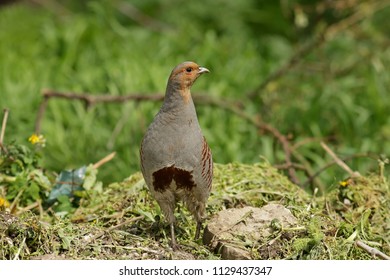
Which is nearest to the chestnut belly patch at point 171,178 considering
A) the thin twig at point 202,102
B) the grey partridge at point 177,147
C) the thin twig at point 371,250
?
the grey partridge at point 177,147

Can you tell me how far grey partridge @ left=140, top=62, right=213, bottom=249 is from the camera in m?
3.67

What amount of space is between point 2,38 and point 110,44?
1.17 m

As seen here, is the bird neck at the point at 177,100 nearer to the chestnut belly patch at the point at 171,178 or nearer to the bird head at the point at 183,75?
the bird head at the point at 183,75

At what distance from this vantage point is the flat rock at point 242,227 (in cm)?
371

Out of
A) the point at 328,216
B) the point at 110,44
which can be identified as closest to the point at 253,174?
the point at 328,216

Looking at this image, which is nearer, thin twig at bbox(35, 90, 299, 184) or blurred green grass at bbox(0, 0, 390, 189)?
thin twig at bbox(35, 90, 299, 184)

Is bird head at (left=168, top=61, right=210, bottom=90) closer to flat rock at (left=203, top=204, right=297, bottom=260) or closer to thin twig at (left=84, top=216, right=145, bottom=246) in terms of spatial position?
flat rock at (left=203, top=204, right=297, bottom=260)

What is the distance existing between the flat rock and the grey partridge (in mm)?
194

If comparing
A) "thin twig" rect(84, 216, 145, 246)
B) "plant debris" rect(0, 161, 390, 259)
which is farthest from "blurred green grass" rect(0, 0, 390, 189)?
"thin twig" rect(84, 216, 145, 246)

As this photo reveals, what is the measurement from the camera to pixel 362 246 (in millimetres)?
3816

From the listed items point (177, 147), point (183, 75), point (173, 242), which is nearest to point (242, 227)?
point (173, 242)

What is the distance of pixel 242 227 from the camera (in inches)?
150

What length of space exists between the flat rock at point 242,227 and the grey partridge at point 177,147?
7.7 inches

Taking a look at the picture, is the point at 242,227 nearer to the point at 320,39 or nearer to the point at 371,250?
the point at 371,250
